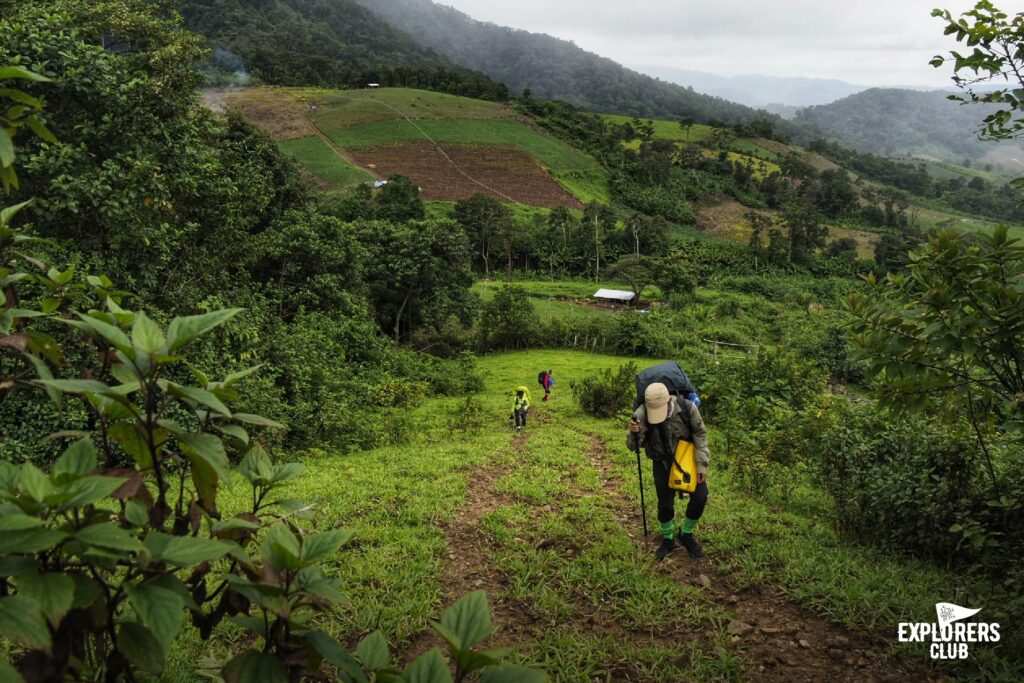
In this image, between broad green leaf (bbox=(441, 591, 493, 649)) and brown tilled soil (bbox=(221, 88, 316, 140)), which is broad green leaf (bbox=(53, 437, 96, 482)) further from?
brown tilled soil (bbox=(221, 88, 316, 140))

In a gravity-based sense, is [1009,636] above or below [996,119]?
below

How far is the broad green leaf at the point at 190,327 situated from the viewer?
1148mm

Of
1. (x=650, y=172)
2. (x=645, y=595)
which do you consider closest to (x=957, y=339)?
(x=645, y=595)

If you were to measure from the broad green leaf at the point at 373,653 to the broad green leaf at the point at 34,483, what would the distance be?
65 cm

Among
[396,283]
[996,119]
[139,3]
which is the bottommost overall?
[396,283]

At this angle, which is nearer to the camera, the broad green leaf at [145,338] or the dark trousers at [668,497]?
the broad green leaf at [145,338]

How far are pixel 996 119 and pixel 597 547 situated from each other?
13.3 feet

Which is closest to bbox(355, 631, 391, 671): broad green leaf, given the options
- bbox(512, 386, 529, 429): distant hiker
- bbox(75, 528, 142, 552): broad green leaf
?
bbox(75, 528, 142, 552): broad green leaf

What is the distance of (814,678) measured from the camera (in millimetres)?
3271

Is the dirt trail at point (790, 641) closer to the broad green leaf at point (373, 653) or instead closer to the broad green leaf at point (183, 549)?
the broad green leaf at point (373, 653)

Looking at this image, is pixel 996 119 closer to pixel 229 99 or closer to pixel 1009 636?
pixel 1009 636

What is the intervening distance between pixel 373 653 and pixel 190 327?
2.60ft

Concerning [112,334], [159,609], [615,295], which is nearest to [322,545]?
[159,609]

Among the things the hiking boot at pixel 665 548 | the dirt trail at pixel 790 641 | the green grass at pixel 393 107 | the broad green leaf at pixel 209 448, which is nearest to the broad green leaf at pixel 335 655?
the broad green leaf at pixel 209 448
